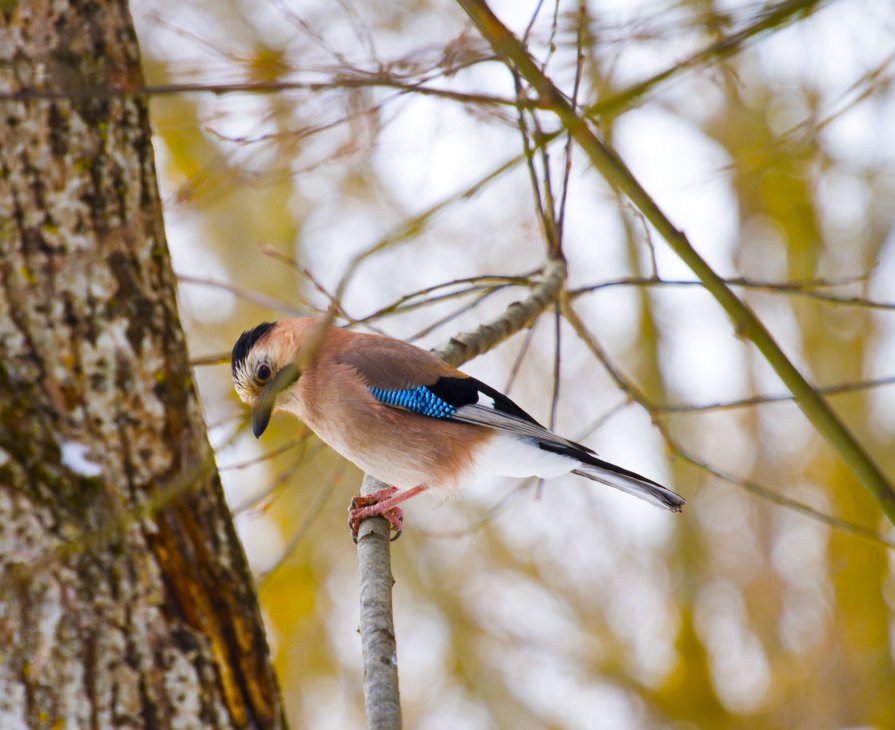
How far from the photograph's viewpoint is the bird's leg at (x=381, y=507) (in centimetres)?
303

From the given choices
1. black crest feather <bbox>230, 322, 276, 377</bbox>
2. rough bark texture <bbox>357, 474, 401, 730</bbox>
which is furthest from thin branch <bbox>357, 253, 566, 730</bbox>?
black crest feather <bbox>230, 322, 276, 377</bbox>

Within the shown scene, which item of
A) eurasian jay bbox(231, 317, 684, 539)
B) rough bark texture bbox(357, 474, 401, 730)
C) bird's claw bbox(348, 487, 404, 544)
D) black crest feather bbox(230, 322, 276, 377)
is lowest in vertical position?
rough bark texture bbox(357, 474, 401, 730)

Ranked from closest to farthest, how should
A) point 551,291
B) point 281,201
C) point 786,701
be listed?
point 551,291
point 786,701
point 281,201

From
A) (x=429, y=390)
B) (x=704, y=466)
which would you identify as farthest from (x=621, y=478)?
(x=429, y=390)

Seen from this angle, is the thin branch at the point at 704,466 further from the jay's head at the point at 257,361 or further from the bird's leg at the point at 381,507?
the jay's head at the point at 257,361

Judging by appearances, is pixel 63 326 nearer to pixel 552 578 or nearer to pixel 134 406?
pixel 134 406

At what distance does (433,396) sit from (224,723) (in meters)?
1.97

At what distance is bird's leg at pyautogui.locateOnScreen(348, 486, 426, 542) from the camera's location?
3025 mm

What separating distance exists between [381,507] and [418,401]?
0.60 metres

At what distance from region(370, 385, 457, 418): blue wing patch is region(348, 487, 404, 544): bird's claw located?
0.32m

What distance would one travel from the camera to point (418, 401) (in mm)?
3520

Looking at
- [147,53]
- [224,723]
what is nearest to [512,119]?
[224,723]

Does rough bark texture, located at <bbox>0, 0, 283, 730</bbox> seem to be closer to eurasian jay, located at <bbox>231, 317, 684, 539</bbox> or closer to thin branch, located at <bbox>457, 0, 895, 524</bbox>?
thin branch, located at <bbox>457, 0, 895, 524</bbox>

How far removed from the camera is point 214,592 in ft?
5.64
